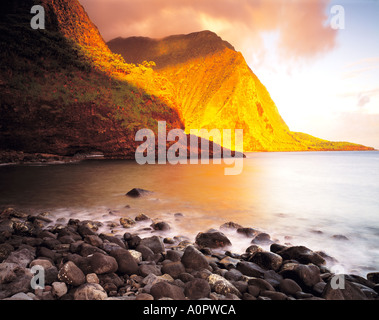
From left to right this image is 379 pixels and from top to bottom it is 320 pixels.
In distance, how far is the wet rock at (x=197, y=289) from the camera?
2.35 metres

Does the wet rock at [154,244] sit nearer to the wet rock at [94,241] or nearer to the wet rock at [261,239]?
the wet rock at [94,241]

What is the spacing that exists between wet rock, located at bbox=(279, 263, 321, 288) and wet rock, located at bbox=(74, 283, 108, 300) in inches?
85.4

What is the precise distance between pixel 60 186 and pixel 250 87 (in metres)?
92.3

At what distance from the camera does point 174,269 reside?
2.88m

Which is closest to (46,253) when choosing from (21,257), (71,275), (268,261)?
(21,257)

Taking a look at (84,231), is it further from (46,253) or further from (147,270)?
(147,270)

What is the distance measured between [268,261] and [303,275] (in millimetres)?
498

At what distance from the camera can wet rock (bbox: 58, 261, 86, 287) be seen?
2459mm

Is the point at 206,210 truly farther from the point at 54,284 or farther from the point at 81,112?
the point at 81,112

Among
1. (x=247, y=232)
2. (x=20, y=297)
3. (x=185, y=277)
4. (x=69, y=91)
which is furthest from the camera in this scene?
(x=69, y=91)

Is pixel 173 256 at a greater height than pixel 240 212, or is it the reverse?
pixel 173 256

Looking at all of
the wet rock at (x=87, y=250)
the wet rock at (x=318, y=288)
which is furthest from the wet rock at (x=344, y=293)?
the wet rock at (x=87, y=250)

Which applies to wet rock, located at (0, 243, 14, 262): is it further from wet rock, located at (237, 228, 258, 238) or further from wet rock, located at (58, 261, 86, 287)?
wet rock, located at (237, 228, 258, 238)

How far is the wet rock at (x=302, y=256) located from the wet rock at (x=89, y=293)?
2606 mm
